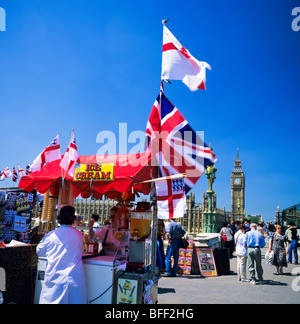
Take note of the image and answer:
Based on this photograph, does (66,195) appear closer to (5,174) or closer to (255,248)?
(255,248)

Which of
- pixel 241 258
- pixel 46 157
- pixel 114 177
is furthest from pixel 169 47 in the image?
pixel 241 258

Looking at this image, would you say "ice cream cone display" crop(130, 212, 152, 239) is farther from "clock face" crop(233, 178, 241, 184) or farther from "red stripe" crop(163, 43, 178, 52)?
"clock face" crop(233, 178, 241, 184)

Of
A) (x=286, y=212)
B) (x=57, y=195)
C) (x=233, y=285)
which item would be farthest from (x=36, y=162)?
(x=286, y=212)

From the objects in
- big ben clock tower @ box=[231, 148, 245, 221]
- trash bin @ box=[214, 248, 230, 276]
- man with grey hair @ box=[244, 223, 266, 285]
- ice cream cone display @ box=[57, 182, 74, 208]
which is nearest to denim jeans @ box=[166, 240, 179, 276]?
trash bin @ box=[214, 248, 230, 276]

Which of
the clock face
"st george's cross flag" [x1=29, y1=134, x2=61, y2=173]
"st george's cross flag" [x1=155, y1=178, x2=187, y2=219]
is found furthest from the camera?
the clock face

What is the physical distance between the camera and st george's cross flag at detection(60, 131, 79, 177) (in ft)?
17.6

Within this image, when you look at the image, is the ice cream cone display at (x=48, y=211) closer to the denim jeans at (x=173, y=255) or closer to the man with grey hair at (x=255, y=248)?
the denim jeans at (x=173, y=255)

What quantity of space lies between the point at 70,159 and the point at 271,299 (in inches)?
235

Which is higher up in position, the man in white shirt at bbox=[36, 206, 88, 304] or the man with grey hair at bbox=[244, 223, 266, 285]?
the man in white shirt at bbox=[36, 206, 88, 304]

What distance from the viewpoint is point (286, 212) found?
2592cm

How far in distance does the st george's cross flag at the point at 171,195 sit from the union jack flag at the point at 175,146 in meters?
0.18

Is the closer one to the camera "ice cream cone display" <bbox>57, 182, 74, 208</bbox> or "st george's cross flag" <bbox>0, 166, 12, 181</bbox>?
"ice cream cone display" <bbox>57, 182, 74, 208</bbox>

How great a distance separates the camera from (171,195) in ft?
15.9
